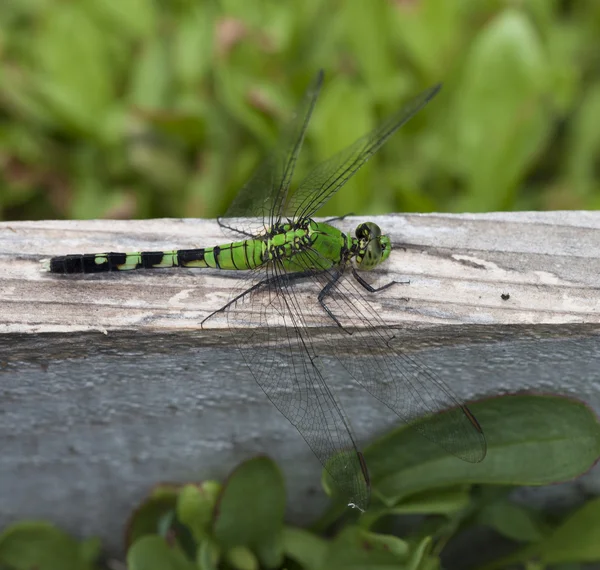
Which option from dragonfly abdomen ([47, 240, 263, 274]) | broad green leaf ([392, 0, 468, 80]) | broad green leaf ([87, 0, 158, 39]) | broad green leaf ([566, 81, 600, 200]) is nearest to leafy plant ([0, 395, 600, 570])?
dragonfly abdomen ([47, 240, 263, 274])

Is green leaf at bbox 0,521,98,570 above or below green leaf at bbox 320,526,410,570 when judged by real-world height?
above

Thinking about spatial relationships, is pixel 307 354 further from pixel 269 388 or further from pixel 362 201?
pixel 362 201

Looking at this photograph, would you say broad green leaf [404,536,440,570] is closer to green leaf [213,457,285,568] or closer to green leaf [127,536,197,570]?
green leaf [213,457,285,568]

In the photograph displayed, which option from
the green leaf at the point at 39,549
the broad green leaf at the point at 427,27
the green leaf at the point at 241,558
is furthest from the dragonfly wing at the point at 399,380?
the broad green leaf at the point at 427,27

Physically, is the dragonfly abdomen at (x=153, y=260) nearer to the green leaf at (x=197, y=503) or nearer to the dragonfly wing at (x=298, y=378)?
the dragonfly wing at (x=298, y=378)

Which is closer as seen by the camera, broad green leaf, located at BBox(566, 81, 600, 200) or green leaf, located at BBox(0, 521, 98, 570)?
green leaf, located at BBox(0, 521, 98, 570)

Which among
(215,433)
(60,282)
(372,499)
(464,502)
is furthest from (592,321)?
(60,282)

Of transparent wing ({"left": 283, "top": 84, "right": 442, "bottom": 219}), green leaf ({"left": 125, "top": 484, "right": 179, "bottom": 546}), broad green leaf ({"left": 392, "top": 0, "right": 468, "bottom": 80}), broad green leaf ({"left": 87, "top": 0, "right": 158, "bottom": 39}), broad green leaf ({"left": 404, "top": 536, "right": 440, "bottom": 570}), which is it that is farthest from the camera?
broad green leaf ({"left": 87, "top": 0, "right": 158, "bottom": 39})
